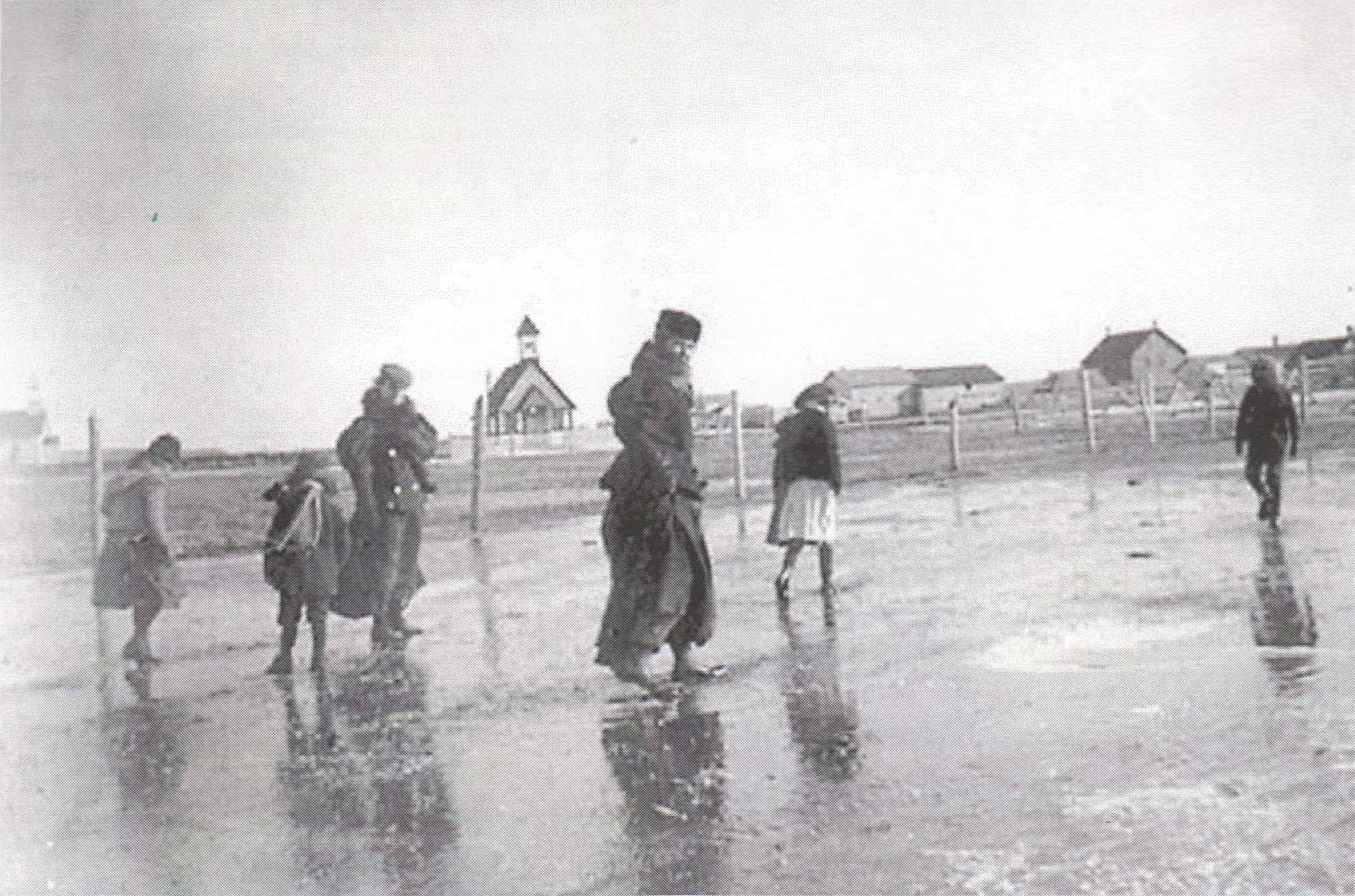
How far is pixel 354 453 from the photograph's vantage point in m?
8.29

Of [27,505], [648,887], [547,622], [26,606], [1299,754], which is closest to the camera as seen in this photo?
[648,887]

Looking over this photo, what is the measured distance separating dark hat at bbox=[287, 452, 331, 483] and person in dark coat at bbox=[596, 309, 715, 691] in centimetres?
212

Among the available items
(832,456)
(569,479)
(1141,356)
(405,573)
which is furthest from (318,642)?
(1141,356)

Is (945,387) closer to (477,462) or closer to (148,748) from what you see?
(477,462)

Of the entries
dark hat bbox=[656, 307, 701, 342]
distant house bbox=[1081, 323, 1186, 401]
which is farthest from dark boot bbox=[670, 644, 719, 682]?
distant house bbox=[1081, 323, 1186, 401]

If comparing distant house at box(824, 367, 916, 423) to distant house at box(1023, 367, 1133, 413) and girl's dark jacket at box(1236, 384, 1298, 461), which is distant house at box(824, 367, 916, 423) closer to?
A: distant house at box(1023, 367, 1133, 413)

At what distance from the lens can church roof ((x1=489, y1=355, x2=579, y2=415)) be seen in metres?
66.9

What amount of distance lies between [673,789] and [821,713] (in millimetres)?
1271

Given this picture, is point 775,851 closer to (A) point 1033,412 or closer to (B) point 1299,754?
(B) point 1299,754

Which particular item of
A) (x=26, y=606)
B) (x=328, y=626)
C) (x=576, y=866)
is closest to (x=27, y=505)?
(x=26, y=606)

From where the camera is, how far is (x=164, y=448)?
815cm

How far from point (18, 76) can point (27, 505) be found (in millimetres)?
25116

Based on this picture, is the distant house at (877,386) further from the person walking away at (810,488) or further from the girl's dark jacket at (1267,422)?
the person walking away at (810,488)

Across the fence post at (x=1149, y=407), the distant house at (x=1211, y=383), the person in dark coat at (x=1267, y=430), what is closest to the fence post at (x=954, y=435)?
the fence post at (x=1149, y=407)
